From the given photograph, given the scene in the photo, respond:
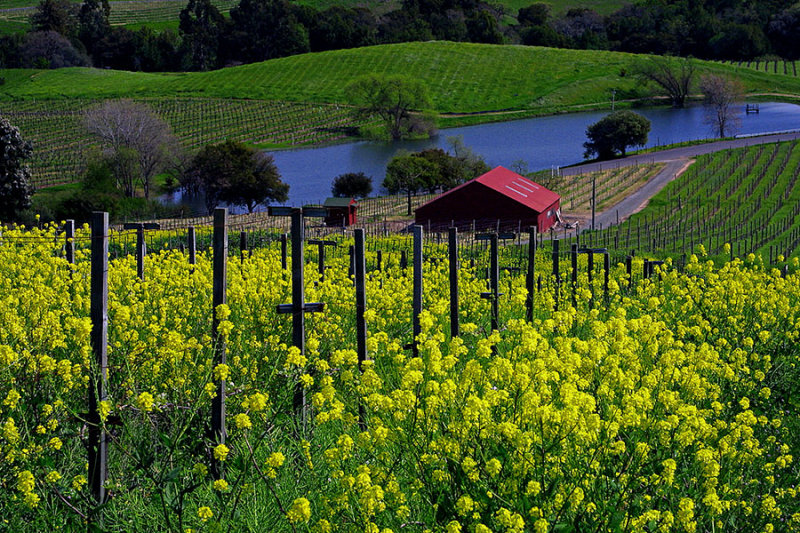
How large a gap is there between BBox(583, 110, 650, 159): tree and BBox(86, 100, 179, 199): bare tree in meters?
37.0

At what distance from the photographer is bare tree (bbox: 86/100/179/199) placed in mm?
70250

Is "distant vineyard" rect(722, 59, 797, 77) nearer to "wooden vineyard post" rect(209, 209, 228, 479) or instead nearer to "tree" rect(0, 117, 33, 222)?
"tree" rect(0, 117, 33, 222)

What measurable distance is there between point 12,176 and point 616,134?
180 feet

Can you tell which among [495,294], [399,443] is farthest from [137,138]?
[399,443]

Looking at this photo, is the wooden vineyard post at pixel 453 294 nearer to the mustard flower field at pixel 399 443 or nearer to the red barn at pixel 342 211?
the mustard flower field at pixel 399 443

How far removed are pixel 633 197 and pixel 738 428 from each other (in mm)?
56641

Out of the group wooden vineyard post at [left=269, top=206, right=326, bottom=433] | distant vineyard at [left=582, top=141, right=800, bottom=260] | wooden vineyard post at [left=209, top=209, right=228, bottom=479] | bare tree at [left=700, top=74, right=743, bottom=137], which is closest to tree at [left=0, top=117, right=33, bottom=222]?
distant vineyard at [left=582, top=141, right=800, bottom=260]

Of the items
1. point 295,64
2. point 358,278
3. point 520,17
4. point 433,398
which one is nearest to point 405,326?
point 358,278

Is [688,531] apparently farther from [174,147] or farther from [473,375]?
[174,147]

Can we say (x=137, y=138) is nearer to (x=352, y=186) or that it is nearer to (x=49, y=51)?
(x=352, y=186)

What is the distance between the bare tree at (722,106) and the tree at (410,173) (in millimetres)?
42711

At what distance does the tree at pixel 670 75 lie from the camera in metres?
121

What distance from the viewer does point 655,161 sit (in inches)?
3009

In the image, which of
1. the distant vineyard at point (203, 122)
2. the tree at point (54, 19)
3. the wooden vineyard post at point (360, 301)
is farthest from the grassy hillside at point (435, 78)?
the wooden vineyard post at point (360, 301)
